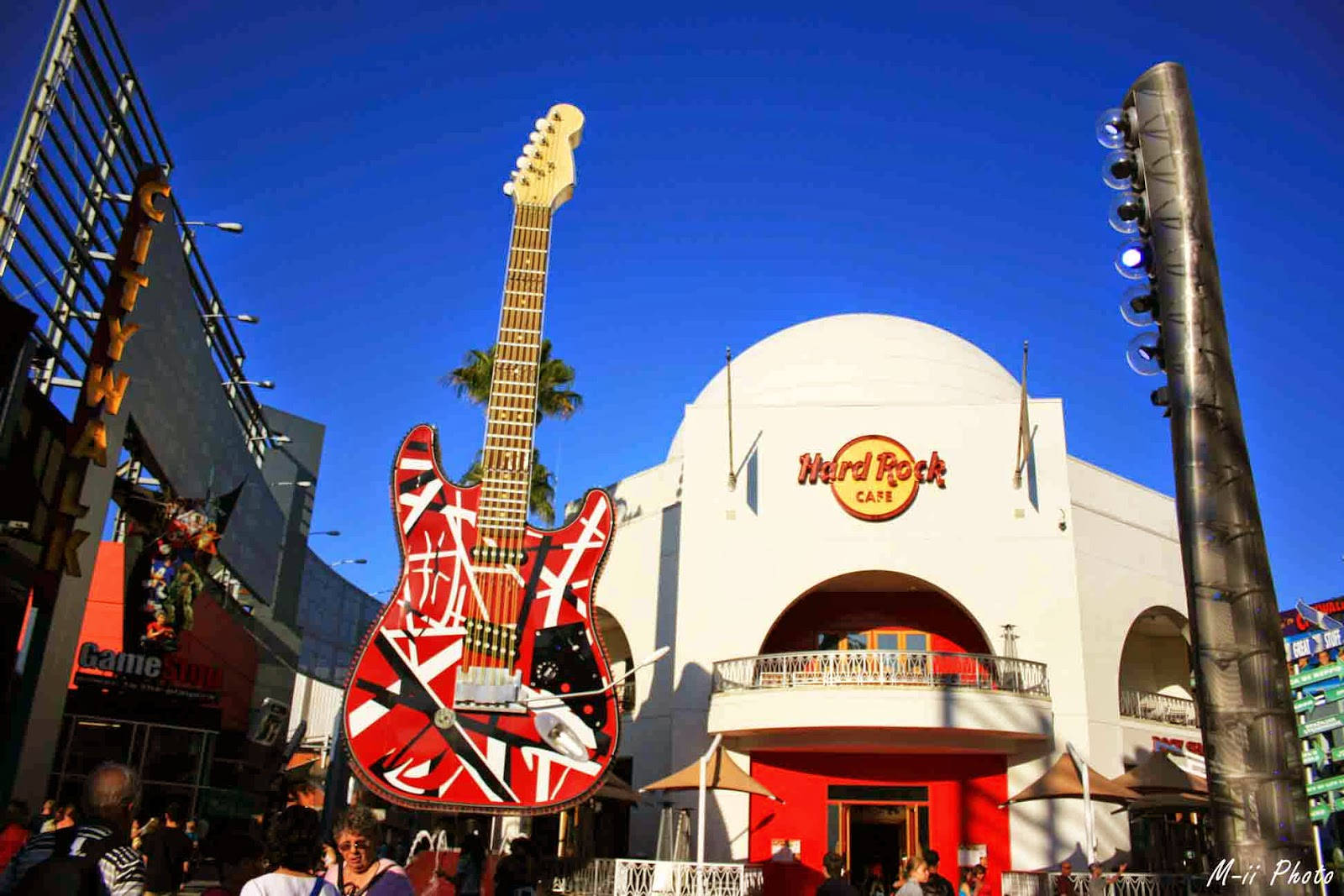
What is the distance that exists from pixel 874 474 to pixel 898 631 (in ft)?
12.2

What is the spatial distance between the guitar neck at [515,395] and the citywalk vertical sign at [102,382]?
5105 millimetres

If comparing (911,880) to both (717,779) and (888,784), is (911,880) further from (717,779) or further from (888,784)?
(888,784)

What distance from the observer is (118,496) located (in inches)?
880

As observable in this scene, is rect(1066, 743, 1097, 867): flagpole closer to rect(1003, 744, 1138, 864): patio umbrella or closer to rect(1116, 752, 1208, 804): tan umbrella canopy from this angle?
rect(1003, 744, 1138, 864): patio umbrella

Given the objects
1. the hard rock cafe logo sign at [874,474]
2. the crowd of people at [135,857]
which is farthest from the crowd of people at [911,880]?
the hard rock cafe logo sign at [874,474]

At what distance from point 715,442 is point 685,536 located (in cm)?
214

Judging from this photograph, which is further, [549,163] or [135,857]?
[549,163]

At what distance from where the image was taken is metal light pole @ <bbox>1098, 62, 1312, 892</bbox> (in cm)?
646

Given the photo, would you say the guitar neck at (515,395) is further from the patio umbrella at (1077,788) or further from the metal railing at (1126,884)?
the metal railing at (1126,884)

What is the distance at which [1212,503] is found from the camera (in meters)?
7.07

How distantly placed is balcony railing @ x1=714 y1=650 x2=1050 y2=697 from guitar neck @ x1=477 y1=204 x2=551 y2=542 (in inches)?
272

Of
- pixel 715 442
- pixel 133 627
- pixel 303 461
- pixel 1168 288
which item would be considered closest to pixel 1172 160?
pixel 1168 288

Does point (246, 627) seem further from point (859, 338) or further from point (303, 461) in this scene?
point (859, 338)

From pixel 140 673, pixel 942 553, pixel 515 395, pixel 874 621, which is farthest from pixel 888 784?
pixel 140 673
